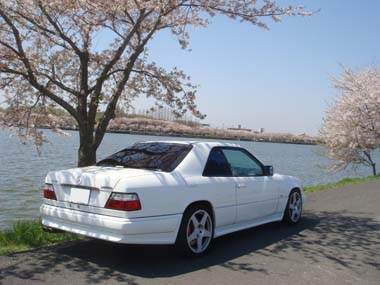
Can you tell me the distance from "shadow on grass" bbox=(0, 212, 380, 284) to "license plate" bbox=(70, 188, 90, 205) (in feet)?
2.23

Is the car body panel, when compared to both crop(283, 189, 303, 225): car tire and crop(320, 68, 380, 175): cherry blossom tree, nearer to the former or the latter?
crop(283, 189, 303, 225): car tire

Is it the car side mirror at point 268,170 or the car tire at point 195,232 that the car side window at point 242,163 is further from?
the car tire at point 195,232

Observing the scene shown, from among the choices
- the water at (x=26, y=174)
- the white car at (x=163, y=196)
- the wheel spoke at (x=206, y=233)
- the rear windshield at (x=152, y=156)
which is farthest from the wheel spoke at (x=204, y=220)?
the water at (x=26, y=174)

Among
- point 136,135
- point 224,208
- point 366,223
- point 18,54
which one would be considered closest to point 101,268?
point 224,208

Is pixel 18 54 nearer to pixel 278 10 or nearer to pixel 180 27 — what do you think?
pixel 180 27

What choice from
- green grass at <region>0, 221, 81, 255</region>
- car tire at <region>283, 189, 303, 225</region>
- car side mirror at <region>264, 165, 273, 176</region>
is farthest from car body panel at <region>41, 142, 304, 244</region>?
car tire at <region>283, 189, 303, 225</region>

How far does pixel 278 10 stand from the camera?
28.9ft

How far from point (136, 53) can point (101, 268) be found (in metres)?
4.74

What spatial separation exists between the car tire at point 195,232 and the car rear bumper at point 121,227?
0.14 metres

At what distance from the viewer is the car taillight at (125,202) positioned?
194 inches

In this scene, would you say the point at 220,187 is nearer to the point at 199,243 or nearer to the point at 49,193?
the point at 199,243

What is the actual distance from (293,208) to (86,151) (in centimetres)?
382

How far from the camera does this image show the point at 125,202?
4926mm

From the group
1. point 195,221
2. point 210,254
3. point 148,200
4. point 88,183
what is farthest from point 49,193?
point 210,254
